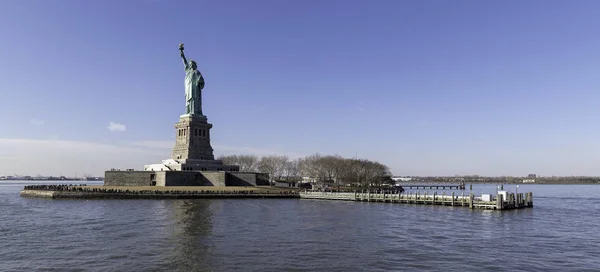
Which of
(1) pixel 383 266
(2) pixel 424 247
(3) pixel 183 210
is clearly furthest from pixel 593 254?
(3) pixel 183 210

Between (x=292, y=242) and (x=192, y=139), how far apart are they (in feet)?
206

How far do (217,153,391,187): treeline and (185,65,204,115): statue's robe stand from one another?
104ft

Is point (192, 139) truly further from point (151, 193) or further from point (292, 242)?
point (292, 242)

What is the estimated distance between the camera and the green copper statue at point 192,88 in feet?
308

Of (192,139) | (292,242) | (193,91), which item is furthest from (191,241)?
(193,91)

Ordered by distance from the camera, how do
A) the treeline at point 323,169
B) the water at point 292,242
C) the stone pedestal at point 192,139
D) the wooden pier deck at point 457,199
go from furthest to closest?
the treeline at point 323,169 < the stone pedestal at point 192,139 < the wooden pier deck at point 457,199 < the water at point 292,242

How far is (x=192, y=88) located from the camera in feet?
308

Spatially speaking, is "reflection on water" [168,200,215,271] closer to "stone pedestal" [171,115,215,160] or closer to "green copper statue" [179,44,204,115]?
"stone pedestal" [171,115,215,160]

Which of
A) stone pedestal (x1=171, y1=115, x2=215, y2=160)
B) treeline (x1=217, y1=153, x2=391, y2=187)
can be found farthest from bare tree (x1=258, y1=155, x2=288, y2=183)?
stone pedestal (x1=171, y1=115, x2=215, y2=160)

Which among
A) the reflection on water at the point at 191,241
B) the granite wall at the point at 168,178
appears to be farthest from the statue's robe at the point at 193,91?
the reflection on water at the point at 191,241

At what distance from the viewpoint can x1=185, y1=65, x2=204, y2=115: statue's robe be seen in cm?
9375

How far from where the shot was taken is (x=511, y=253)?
28781 mm

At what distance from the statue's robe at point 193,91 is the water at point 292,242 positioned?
1846 inches

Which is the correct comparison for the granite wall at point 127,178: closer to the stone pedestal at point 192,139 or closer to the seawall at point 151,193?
the seawall at point 151,193
